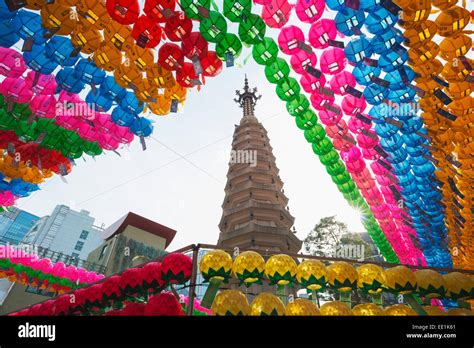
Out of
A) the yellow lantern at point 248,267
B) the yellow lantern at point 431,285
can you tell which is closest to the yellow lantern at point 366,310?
the yellow lantern at point 431,285

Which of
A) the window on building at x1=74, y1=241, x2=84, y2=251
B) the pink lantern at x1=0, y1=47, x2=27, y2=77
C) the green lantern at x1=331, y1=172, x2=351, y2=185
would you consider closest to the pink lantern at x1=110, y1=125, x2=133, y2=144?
the pink lantern at x1=0, y1=47, x2=27, y2=77

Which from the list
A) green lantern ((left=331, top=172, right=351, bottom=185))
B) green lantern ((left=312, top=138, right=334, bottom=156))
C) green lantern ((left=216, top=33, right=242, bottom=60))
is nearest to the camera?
green lantern ((left=216, top=33, right=242, bottom=60))

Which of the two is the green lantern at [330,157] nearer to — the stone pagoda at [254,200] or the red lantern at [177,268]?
the red lantern at [177,268]

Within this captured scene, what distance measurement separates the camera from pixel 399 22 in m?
4.59

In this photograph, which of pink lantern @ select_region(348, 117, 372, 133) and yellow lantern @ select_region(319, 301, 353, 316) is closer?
yellow lantern @ select_region(319, 301, 353, 316)

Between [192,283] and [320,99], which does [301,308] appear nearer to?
[192,283]

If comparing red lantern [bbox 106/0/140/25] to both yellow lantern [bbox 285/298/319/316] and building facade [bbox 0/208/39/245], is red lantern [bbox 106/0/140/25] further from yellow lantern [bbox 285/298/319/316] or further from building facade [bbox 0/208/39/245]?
building facade [bbox 0/208/39/245]

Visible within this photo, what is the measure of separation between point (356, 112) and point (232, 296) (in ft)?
15.3

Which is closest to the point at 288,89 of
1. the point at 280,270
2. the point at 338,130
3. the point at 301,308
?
the point at 338,130

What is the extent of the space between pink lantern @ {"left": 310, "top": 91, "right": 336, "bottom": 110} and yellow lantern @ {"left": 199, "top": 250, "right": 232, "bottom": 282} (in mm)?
3906

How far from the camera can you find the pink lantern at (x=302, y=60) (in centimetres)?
556

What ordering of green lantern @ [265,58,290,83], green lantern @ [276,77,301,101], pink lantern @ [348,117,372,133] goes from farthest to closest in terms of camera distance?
pink lantern @ [348,117,372,133]
green lantern @ [276,77,301,101]
green lantern @ [265,58,290,83]

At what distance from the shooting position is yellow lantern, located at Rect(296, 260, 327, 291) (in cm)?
582

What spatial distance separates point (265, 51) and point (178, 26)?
1851 mm
